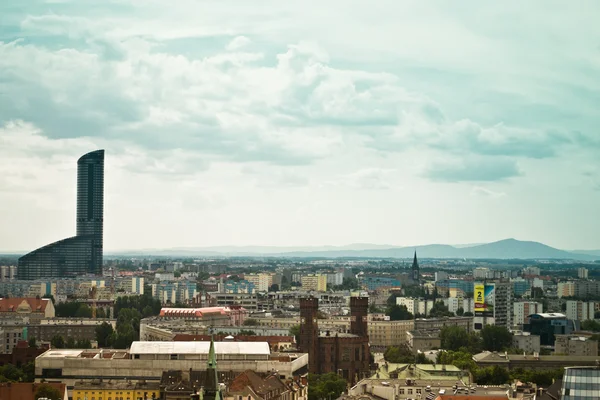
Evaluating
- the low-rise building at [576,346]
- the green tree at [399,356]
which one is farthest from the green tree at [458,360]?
the low-rise building at [576,346]

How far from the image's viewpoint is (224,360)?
93.2m

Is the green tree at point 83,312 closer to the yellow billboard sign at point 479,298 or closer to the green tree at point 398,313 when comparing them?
the green tree at point 398,313

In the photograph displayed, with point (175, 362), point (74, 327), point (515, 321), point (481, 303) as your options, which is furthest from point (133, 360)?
point (515, 321)

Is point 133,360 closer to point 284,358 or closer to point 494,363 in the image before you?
point 284,358

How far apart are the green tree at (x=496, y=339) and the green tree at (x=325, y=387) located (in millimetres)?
47800

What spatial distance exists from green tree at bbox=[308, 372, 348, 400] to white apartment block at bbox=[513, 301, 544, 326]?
88.2m

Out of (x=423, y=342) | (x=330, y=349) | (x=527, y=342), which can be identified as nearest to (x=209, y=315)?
(x=423, y=342)

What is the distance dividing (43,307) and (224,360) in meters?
86.5

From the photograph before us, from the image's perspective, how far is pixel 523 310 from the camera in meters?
191

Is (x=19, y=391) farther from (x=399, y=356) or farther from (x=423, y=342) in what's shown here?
(x=423, y=342)

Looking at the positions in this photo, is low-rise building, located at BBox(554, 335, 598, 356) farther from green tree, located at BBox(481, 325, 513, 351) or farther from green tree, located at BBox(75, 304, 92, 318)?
green tree, located at BBox(75, 304, 92, 318)

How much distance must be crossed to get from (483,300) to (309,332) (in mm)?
58472

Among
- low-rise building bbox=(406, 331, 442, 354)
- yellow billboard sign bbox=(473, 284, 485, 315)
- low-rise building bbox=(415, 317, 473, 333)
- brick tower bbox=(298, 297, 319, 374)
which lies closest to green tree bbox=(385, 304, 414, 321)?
low-rise building bbox=(415, 317, 473, 333)

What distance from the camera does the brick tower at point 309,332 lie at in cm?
11556
